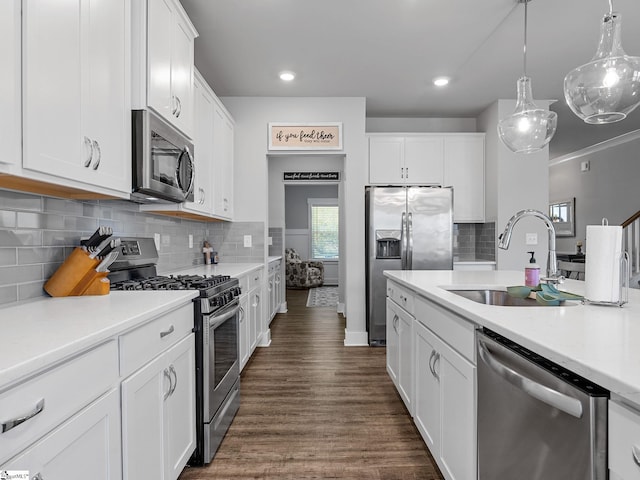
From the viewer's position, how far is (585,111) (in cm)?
177

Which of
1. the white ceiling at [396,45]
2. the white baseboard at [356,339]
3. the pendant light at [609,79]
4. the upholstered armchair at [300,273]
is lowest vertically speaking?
the white baseboard at [356,339]

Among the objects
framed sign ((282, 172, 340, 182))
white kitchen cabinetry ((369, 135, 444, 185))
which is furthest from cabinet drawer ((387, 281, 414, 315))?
framed sign ((282, 172, 340, 182))

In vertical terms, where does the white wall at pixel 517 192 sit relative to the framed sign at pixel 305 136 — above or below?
below

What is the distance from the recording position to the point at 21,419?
0.78m

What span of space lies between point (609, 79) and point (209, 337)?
2145mm

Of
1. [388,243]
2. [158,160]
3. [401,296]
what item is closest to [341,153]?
[388,243]

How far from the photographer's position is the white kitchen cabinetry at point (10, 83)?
3.47 feet

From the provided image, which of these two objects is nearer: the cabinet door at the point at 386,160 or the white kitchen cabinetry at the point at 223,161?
the white kitchen cabinetry at the point at 223,161

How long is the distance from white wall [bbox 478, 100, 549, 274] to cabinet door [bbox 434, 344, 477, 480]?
2985 millimetres

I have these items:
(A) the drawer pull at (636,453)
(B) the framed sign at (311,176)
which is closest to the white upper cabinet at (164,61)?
(A) the drawer pull at (636,453)

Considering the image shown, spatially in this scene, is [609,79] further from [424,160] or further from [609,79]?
[424,160]

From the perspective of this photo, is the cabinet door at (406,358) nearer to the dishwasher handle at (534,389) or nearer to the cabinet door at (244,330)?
the dishwasher handle at (534,389)

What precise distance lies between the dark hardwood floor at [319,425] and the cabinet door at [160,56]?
1.86 m

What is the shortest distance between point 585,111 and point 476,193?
9.19 feet
